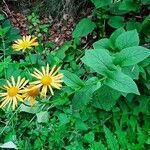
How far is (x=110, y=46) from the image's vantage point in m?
2.17

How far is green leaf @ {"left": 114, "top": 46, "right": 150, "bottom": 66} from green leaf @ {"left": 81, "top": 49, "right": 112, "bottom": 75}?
6cm

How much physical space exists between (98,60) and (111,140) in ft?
2.23

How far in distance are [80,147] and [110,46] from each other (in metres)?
0.62

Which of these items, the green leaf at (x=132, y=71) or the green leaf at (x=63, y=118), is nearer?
the green leaf at (x=132, y=71)

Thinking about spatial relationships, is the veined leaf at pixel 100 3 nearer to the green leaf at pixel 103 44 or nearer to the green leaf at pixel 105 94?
the green leaf at pixel 103 44

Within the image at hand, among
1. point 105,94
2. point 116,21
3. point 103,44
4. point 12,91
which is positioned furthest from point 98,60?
point 116,21

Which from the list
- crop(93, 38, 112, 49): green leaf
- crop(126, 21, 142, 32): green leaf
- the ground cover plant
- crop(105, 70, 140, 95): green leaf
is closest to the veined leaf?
the ground cover plant

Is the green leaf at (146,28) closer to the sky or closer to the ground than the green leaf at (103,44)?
closer to the sky

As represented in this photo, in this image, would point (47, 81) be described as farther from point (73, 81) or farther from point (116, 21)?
point (116, 21)

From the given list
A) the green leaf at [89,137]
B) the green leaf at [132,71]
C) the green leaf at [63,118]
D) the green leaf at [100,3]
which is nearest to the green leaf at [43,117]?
the green leaf at [63,118]

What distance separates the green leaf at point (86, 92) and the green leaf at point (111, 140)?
46cm

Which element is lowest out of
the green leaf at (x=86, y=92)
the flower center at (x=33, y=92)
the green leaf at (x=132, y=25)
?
the green leaf at (x=86, y=92)

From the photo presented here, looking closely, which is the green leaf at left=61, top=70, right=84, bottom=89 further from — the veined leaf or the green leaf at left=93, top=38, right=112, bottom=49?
the veined leaf

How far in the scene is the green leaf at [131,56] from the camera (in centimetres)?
179
